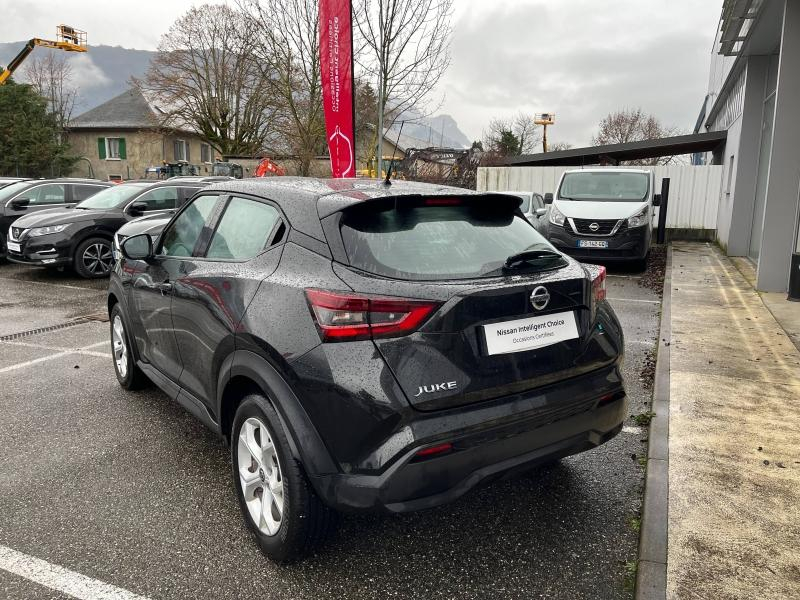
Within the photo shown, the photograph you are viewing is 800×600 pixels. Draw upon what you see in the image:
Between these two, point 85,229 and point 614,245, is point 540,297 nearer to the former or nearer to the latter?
point 614,245

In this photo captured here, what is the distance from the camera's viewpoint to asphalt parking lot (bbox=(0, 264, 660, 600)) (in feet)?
8.32

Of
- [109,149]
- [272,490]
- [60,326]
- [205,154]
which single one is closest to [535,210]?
[60,326]

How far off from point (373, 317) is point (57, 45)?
145 feet

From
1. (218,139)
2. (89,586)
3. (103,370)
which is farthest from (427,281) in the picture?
(218,139)

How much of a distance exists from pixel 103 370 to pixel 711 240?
→ 55.8 feet

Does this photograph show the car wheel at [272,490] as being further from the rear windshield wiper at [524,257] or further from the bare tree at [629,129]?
the bare tree at [629,129]

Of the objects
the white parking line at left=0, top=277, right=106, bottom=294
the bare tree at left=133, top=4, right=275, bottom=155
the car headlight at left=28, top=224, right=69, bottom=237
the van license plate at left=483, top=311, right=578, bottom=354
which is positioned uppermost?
the bare tree at left=133, top=4, right=275, bottom=155

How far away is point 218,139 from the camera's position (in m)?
41.2

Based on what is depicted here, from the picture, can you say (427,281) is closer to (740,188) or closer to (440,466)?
(440,466)

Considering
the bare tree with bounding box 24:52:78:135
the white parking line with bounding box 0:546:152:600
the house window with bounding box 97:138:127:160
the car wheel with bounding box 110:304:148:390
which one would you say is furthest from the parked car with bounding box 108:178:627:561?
the bare tree with bounding box 24:52:78:135

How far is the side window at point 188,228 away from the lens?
3.60m

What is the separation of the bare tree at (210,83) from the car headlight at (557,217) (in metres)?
31.7

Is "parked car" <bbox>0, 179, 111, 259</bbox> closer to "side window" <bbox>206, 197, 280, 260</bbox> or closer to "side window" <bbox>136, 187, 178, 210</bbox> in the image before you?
"side window" <bbox>136, 187, 178, 210</bbox>

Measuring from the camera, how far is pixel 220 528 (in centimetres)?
295
